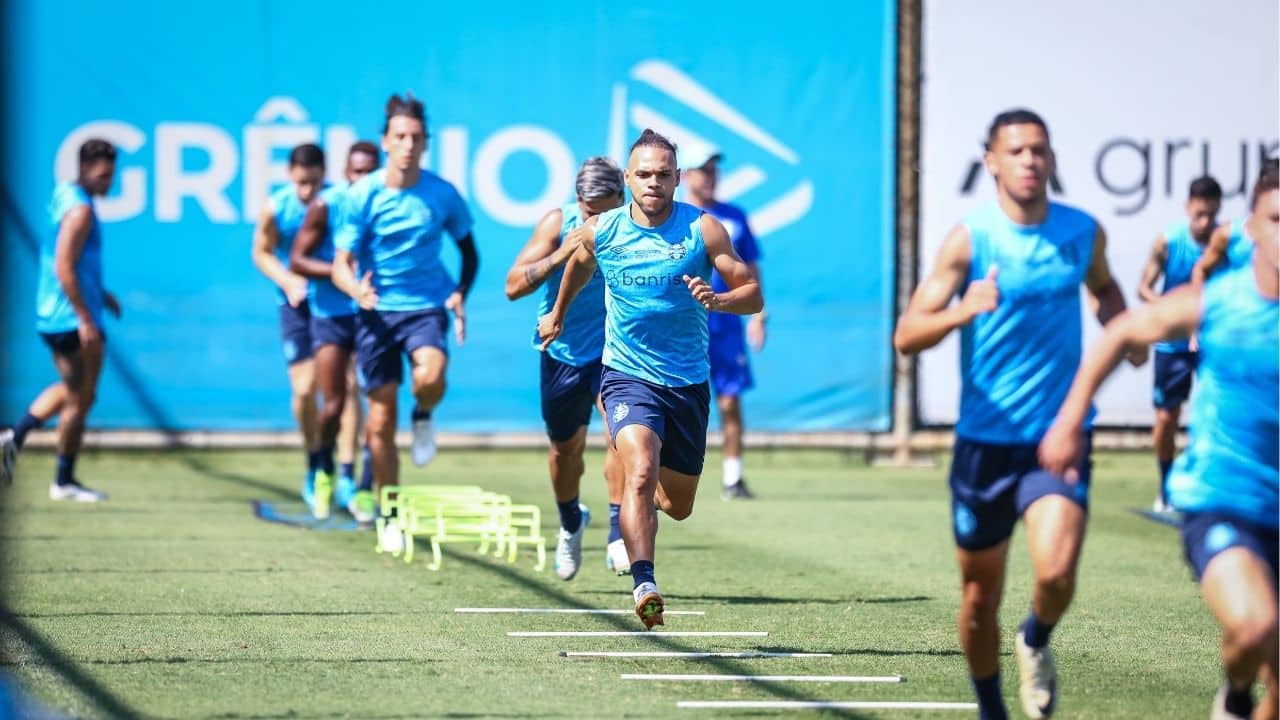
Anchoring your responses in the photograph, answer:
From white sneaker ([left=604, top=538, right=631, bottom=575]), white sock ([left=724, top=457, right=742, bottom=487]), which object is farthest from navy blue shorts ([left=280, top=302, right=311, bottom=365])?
white sneaker ([left=604, top=538, right=631, bottom=575])

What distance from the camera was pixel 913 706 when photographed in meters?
6.80

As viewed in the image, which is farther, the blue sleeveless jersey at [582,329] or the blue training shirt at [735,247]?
the blue training shirt at [735,247]

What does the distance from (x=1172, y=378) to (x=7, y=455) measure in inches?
318

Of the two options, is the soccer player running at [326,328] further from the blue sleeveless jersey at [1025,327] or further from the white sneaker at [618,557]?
the blue sleeveless jersey at [1025,327]

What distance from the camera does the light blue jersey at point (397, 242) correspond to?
1197 centimetres

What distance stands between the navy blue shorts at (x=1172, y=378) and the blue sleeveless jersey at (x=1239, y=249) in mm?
6619

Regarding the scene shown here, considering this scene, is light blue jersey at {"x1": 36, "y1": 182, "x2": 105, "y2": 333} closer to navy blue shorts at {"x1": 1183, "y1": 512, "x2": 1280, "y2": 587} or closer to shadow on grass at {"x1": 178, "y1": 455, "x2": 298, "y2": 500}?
shadow on grass at {"x1": 178, "y1": 455, "x2": 298, "y2": 500}

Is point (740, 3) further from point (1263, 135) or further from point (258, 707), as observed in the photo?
point (258, 707)

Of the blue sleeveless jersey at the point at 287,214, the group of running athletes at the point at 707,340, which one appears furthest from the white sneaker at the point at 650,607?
the blue sleeveless jersey at the point at 287,214

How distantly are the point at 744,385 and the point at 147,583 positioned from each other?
244 inches

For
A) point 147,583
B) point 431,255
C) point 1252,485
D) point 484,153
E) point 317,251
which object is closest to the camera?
point 1252,485

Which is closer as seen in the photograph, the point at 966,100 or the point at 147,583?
the point at 147,583

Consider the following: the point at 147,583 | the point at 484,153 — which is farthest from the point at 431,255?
the point at 484,153

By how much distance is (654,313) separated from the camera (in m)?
8.60
